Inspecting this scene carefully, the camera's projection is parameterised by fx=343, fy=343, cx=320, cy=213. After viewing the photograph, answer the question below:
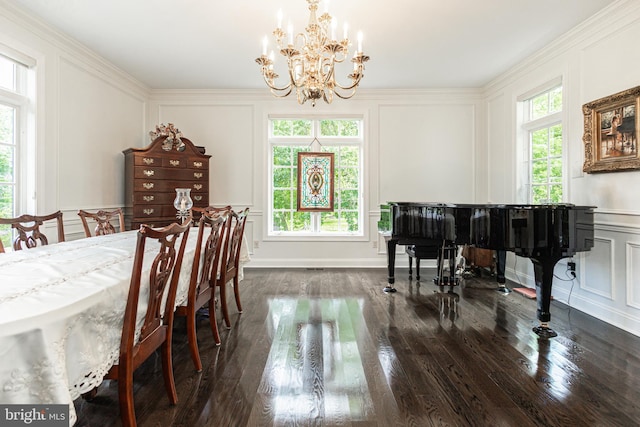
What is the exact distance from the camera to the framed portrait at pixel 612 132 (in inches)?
111

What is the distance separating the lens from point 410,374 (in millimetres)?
2129

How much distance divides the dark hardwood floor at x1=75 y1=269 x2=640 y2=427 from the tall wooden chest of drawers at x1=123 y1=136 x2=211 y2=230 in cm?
196

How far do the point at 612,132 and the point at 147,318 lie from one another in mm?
3855

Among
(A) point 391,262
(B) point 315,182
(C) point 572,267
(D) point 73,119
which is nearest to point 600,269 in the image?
(C) point 572,267

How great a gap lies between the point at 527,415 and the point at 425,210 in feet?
6.82

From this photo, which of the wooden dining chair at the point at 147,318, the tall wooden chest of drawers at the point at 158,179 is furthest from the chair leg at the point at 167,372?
the tall wooden chest of drawers at the point at 158,179

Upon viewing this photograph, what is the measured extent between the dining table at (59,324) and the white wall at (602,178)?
365cm

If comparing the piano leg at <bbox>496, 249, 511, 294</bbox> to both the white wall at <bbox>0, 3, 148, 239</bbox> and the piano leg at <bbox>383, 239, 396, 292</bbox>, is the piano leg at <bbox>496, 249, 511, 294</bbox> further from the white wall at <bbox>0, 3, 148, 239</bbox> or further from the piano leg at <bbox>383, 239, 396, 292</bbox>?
the white wall at <bbox>0, 3, 148, 239</bbox>

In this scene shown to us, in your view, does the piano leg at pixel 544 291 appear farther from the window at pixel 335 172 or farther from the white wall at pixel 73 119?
the white wall at pixel 73 119

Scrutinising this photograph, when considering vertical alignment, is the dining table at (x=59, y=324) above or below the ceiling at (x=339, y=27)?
below

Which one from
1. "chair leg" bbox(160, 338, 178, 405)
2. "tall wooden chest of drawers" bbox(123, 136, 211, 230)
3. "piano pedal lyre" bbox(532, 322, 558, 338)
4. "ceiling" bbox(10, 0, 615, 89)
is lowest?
"piano pedal lyre" bbox(532, 322, 558, 338)

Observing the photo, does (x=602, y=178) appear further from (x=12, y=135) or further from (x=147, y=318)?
(x=12, y=135)

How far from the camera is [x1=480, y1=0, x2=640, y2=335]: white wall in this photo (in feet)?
9.38

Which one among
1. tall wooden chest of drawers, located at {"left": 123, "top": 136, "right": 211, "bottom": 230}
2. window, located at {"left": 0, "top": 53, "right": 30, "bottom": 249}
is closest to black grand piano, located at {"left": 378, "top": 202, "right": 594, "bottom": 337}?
tall wooden chest of drawers, located at {"left": 123, "top": 136, "right": 211, "bottom": 230}
